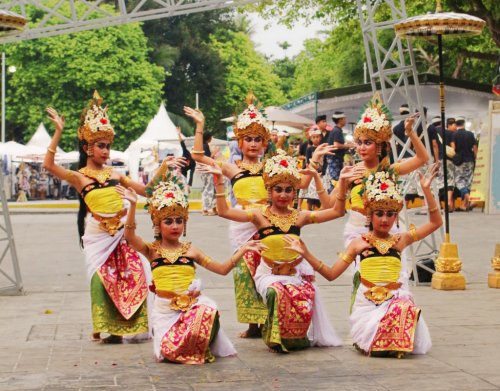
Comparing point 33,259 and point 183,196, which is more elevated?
point 183,196

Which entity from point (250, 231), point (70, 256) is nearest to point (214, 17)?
point (70, 256)

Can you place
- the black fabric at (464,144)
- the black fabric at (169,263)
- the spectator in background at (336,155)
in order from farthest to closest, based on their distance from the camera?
the black fabric at (464,144) → the spectator in background at (336,155) → the black fabric at (169,263)

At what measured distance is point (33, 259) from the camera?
11.5 metres

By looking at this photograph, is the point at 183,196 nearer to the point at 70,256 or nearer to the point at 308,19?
the point at 70,256

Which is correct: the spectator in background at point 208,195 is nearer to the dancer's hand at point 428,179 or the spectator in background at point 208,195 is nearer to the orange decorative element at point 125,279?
the orange decorative element at point 125,279

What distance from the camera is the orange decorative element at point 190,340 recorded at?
5.69 metres

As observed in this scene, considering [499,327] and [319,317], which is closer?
[319,317]

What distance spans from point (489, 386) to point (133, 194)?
2.82 metres

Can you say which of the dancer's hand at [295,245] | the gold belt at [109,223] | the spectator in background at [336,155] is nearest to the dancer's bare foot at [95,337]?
the gold belt at [109,223]

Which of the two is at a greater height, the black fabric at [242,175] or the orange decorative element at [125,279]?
the black fabric at [242,175]

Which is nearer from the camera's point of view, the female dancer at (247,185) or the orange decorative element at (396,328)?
the orange decorative element at (396,328)

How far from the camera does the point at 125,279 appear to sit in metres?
6.77

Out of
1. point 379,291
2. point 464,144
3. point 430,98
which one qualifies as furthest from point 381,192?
point 430,98

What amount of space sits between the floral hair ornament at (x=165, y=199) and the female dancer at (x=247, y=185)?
0.73 meters
